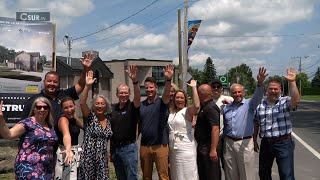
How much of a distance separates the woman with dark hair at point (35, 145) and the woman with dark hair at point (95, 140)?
2.52 ft

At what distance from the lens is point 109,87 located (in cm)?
3788

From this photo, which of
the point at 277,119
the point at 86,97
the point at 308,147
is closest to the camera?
the point at 86,97

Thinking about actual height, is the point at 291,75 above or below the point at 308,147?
above

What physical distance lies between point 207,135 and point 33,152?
95.9 inches

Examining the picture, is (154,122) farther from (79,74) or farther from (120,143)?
(79,74)

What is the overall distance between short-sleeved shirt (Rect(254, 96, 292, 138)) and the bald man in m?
0.79

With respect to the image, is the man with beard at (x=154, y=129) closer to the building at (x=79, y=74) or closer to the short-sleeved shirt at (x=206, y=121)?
the short-sleeved shirt at (x=206, y=121)

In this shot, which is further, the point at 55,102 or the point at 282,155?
the point at 282,155

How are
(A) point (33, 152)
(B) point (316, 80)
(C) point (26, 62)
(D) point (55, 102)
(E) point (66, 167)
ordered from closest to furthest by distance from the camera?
(A) point (33, 152) → (E) point (66, 167) → (D) point (55, 102) → (C) point (26, 62) → (B) point (316, 80)

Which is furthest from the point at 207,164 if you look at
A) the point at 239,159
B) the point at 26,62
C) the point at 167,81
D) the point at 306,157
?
the point at 26,62

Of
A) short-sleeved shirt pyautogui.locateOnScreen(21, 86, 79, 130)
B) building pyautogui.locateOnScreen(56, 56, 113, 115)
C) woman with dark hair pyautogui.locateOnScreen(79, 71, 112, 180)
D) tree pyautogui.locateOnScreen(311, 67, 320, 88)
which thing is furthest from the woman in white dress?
tree pyautogui.locateOnScreen(311, 67, 320, 88)

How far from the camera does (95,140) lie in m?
5.25

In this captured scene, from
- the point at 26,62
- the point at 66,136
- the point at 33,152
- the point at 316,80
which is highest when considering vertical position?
the point at 316,80

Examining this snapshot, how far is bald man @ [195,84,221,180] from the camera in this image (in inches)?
217
